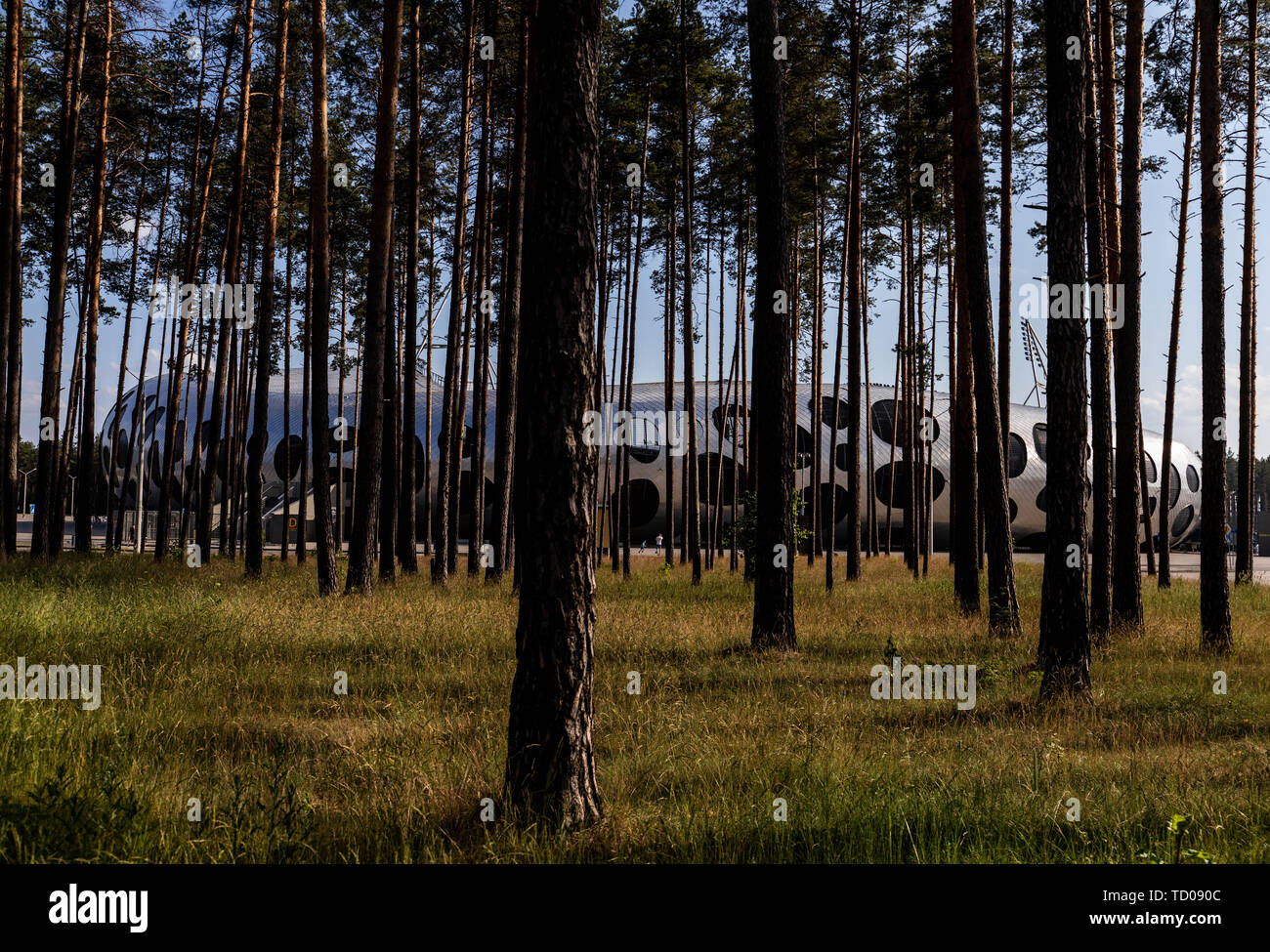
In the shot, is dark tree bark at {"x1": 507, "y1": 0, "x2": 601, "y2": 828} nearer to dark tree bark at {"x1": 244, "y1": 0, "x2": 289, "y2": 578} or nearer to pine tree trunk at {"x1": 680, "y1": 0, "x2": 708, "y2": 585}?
dark tree bark at {"x1": 244, "y1": 0, "x2": 289, "y2": 578}

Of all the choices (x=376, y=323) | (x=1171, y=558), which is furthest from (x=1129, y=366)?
(x=1171, y=558)

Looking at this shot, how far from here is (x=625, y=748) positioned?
5723 millimetres

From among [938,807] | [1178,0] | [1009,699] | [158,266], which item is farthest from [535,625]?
[158,266]

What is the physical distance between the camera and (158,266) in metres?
25.2

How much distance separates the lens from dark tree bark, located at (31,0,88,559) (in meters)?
16.1

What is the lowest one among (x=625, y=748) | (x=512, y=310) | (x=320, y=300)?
(x=625, y=748)

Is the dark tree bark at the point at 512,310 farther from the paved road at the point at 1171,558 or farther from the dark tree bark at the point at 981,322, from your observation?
the paved road at the point at 1171,558

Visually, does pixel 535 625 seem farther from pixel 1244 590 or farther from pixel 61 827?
pixel 1244 590

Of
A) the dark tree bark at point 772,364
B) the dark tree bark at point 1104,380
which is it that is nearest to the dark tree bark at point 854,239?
the dark tree bark at point 1104,380

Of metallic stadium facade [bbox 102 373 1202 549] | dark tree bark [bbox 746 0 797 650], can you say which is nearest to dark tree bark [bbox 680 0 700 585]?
dark tree bark [bbox 746 0 797 650]

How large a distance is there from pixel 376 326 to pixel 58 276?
8.19m

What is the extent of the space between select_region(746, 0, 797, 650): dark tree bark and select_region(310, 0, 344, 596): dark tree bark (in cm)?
728

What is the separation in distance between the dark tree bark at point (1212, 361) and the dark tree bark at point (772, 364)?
536 cm

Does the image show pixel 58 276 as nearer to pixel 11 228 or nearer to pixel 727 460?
pixel 11 228
